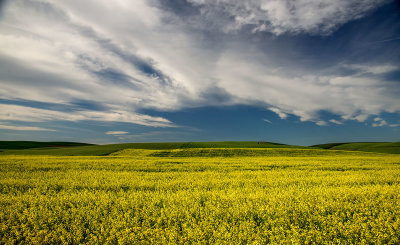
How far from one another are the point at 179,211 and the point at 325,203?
15.3 feet

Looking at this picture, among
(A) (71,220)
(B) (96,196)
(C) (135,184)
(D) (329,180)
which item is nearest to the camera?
(A) (71,220)

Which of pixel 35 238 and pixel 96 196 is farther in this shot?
pixel 96 196

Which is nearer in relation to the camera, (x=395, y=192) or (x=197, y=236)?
(x=197, y=236)

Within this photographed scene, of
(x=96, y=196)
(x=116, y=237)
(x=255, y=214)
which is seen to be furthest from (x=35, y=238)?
(x=255, y=214)

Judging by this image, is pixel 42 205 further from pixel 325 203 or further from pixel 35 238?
pixel 325 203

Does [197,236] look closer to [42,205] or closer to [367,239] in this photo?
[367,239]

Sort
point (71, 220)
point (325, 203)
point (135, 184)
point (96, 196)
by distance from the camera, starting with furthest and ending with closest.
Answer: point (135, 184) < point (96, 196) < point (325, 203) < point (71, 220)

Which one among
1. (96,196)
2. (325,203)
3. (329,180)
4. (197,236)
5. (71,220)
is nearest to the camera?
(197,236)

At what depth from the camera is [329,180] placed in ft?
31.9

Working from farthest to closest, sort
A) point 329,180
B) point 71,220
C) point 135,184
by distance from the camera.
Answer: point 329,180, point 135,184, point 71,220

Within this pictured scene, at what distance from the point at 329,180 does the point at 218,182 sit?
5888 mm

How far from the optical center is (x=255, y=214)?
5.33 meters

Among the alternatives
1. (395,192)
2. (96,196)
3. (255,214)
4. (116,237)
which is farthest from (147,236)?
(395,192)

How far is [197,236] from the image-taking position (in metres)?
4.14
